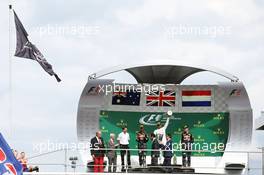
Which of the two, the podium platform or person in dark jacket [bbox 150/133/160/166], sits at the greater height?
person in dark jacket [bbox 150/133/160/166]

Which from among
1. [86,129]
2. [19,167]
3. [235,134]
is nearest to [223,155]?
[235,134]

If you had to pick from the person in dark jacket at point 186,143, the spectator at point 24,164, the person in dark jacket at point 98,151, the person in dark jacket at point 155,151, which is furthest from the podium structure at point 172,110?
the spectator at point 24,164

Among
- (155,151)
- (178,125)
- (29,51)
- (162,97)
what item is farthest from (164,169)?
(29,51)

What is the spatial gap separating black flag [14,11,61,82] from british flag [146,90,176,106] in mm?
5072

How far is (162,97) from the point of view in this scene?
3512cm

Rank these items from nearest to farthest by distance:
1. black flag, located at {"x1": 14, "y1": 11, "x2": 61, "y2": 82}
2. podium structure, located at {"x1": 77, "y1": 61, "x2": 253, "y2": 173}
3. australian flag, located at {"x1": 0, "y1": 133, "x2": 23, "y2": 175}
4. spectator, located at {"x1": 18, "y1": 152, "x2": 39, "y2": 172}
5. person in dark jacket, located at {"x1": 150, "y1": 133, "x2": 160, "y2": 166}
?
australian flag, located at {"x1": 0, "y1": 133, "x2": 23, "y2": 175} < spectator, located at {"x1": 18, "y1": 152, "x2": 39, "y2": 172} < person in dark jacket, located at {"x1": 150, "y1": 133, "x2": 160, "y2": 166} < black flag, located at {"x1": 14, "y1": 11, "x2": 61, "y2": 82} < podium structure, located at {"x1": 77, "y1": 61, "x2": 253, "y2": 173}

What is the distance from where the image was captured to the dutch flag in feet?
115

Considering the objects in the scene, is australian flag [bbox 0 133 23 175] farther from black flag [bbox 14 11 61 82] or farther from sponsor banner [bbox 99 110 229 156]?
sponsor banner [bbox 99 110 229 156]

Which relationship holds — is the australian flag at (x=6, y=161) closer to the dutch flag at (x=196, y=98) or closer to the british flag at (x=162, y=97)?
the british flag at (x=162, y=97)

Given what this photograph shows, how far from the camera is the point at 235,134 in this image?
1363 inches

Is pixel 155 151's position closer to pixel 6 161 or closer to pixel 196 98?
pixel 196 98

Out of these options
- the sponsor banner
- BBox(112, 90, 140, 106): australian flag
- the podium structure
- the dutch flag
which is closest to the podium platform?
the podium structure

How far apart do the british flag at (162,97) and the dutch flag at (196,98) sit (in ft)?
1.49

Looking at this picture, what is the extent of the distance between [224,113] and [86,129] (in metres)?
5.67
